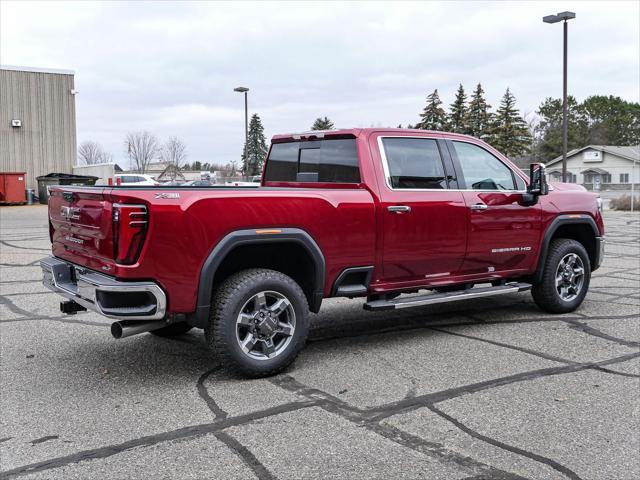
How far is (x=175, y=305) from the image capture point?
4617 mm

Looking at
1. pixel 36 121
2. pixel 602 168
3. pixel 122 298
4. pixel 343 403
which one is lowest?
pixel 343 403

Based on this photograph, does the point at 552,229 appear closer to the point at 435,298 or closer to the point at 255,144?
the point at 435,298

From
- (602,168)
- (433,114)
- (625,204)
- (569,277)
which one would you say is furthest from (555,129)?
(569,277)

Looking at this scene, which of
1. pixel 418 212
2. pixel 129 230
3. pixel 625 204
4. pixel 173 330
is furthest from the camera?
pixel 625 204

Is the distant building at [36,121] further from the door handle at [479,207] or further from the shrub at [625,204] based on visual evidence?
the door handle at [479,207]

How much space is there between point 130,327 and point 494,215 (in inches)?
147

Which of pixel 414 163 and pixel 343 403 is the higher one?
pixel 414 163

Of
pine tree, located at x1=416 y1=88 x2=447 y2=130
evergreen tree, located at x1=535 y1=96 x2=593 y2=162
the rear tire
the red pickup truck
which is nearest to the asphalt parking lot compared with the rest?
the rear tire

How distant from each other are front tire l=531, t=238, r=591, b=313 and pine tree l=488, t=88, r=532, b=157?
65.6 metres

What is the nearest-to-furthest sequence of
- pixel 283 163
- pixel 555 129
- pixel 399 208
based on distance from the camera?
1. pixel 399 208
2. pixel 283 163
3. pixel 555 129

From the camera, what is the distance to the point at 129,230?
441cm

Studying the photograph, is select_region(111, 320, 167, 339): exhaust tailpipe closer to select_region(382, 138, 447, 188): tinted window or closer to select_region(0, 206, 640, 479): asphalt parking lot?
select_region(0, 206, 640, 479): asphalt parking lot

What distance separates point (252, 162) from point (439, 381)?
7370 cm

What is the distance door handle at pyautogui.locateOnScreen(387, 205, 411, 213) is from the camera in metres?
5.67
